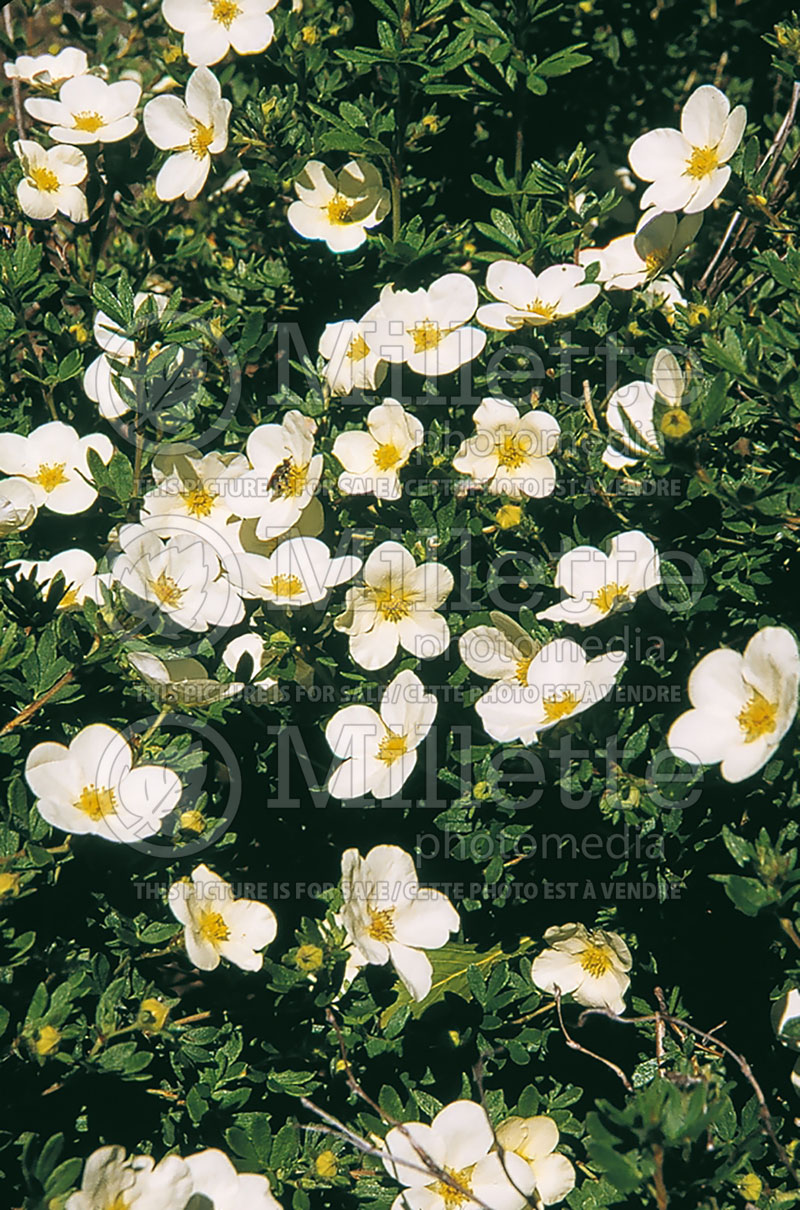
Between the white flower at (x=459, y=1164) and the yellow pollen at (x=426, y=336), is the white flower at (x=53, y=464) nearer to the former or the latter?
the yellow pollen at (x=426, y=336)

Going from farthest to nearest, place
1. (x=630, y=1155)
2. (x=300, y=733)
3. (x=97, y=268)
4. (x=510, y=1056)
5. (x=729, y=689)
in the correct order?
1. (x=97, y=268)
2. (x=300, y=733)
3. (x=510, y=1056)
4. (x=729, y=689)
5. (x=630, y=1155)

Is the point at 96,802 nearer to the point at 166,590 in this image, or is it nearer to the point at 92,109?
the point at 166,590

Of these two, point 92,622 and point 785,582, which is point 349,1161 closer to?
point 92,622

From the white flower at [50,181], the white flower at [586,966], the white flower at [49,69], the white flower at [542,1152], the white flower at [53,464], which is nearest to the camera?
the white flower at [542,1152]

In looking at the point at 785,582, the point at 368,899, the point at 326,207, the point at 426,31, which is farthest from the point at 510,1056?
the point at 426,31

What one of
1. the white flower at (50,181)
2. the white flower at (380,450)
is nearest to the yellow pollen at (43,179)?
the white flower at (50,181)

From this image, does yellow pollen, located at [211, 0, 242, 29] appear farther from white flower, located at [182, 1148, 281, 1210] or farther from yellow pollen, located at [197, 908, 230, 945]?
white flower, located at [182, 1148, 281, 1210]
